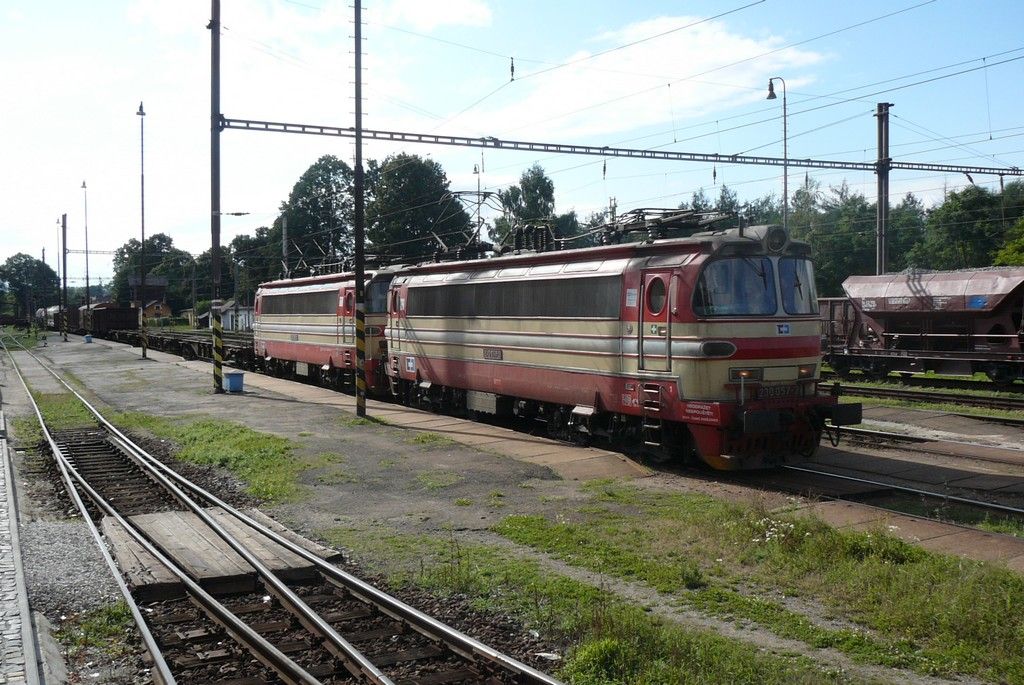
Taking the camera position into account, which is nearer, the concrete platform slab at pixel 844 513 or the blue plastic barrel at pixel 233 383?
the concrete platform slab at pixel 844 513

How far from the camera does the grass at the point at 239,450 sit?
13086 mm

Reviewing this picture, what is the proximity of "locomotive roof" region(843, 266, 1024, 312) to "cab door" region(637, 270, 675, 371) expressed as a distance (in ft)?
47.6

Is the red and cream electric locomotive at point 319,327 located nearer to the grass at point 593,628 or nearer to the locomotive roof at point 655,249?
the locomotive roof at point 655,249

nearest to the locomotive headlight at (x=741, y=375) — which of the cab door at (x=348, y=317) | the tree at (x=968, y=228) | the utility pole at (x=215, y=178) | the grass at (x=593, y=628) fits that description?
the grass at (x=593, y=628)

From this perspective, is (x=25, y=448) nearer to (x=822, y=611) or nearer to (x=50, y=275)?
(x=822, y=611)

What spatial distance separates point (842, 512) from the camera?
409 inches

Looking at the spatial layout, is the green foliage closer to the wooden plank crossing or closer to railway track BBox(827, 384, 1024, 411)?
railway track BBox(827, 384, 1024, 411)

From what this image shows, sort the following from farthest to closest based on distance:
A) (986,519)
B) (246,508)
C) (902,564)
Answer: (246,508)
(986,519)
(902,564)

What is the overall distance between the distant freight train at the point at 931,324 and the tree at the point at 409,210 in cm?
3681

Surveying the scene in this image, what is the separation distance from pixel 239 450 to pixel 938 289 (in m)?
19.1

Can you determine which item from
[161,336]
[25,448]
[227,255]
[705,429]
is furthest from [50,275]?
[705,429]

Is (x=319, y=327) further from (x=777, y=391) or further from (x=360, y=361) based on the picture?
(x=777, y=391)

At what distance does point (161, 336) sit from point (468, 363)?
43.6 metres

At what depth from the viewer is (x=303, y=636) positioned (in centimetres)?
721
